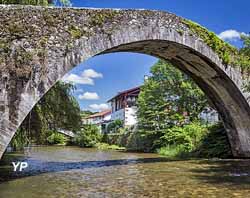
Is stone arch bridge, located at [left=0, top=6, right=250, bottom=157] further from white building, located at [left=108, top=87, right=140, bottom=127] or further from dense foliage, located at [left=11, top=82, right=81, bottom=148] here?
white building, located at [left=108, top=87, right=140, bottom=127]

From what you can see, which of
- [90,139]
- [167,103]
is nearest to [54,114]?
[167,103]

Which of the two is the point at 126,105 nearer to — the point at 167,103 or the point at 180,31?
the point at 167,103

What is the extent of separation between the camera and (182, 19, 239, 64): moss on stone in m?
13.1

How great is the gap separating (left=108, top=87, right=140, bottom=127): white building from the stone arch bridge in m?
35.0

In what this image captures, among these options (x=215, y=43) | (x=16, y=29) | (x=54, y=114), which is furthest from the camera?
(x=215, y=43)

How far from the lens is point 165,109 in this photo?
28891 millimetres

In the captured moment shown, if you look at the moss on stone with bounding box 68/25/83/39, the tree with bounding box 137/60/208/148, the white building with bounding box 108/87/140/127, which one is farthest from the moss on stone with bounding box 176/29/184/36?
the white building with bounding box 108/87/140/127

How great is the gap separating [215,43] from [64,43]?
6.85 metres

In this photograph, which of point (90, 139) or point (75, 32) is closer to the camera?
point (75, 32)

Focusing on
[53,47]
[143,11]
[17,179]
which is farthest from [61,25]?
[17,179]

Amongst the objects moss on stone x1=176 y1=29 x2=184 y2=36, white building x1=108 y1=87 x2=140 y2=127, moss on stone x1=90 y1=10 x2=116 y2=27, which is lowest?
moss on stone x1=90 y1=10 x2=116 y2=27

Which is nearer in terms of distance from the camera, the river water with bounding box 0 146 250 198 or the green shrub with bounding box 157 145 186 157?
the river water with bounding box 0 146 250 198

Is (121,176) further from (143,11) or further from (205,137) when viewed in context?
(205,137)

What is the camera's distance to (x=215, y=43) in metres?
13.8
